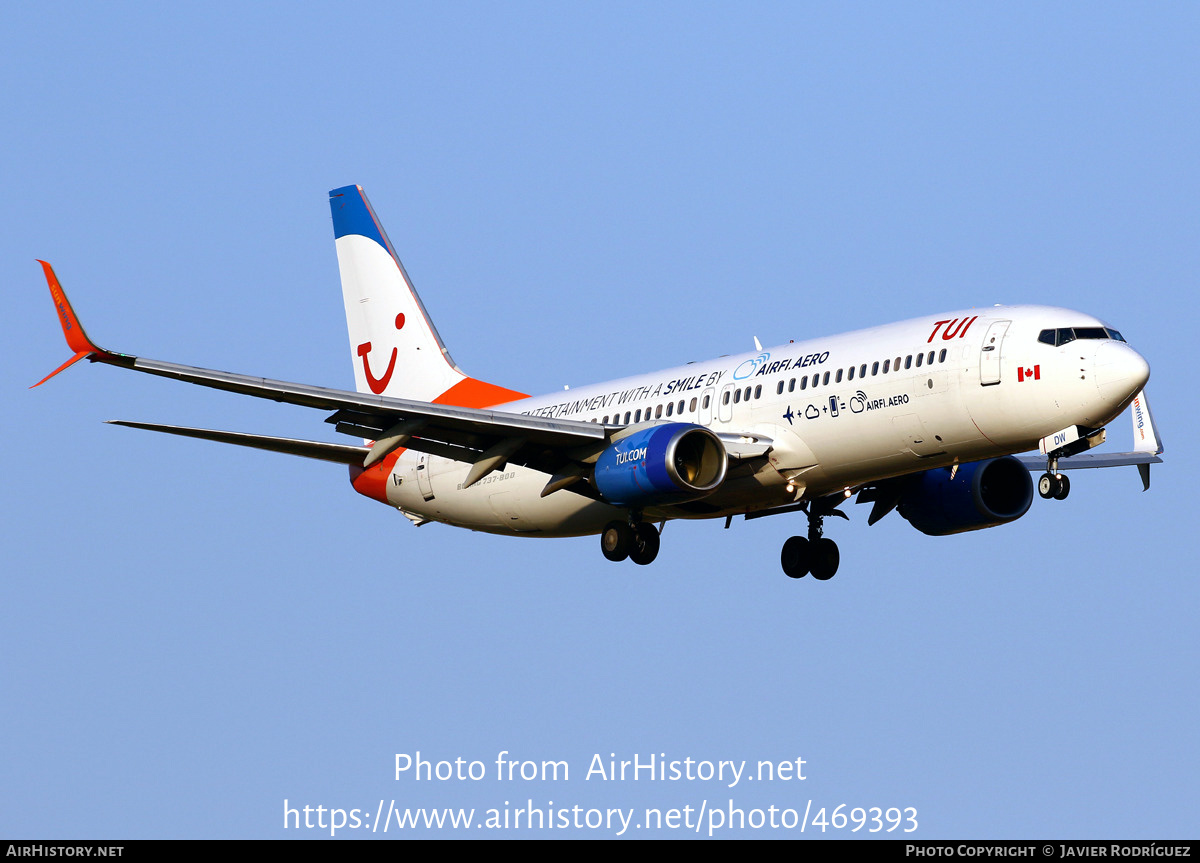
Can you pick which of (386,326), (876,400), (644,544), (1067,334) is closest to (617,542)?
(644,544)

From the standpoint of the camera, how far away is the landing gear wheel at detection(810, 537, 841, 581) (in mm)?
42188

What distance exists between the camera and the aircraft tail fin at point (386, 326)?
4878cm

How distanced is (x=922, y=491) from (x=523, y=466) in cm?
988

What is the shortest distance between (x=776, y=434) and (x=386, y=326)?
1667cm

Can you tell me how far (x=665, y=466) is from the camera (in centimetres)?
3631

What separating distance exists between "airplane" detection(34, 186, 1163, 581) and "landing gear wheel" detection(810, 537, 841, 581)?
4 centimetres

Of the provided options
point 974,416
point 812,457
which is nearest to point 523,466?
point 812,457

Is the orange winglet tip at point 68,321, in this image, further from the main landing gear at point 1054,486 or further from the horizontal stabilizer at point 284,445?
the main landing gear at point 1054,486

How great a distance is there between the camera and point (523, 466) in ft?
134

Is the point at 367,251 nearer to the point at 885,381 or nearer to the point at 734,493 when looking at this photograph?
the point at 734,493

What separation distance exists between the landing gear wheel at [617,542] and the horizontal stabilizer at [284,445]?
6.06 m

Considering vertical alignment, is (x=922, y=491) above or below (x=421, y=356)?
below

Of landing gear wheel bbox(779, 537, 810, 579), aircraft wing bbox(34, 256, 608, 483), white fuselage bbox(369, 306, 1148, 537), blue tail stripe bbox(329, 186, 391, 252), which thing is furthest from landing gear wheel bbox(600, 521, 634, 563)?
blue tail stripe bbox(329, 186, 391, 252)

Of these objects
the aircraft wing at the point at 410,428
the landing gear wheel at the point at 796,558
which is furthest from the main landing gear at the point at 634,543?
the landing gear wheel at the point at 796,558
